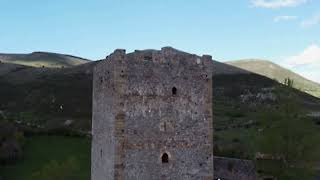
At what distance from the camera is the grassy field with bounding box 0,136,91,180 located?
Answer: 51.4 metres

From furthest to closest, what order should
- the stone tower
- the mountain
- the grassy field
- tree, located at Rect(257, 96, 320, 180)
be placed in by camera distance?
the mountain < the grassy field < tree, located at Rect(257, 96, 320, 180) < the stone tower

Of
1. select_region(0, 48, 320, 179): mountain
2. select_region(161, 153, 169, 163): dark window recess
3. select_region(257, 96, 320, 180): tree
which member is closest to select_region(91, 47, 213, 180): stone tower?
select_region(161, 153, 169, 163): dark window recess

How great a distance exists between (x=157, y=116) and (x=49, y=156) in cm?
3793

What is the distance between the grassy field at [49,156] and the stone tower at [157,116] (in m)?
21.2

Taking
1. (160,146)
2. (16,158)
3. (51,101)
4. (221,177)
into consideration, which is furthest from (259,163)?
(51,101)

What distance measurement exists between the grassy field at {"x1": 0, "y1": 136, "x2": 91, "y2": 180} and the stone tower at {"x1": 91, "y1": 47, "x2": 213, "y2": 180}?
21.2 meters

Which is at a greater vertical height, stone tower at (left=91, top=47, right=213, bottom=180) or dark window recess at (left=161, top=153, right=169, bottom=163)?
stone tower at (left=91, top=47, right=213, bottom=180)

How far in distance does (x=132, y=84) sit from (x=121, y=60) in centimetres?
119

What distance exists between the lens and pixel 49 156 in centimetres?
5953

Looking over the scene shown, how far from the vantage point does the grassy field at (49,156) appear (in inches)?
2023

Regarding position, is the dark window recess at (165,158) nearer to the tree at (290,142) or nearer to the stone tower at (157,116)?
the stone tower at (157,116)

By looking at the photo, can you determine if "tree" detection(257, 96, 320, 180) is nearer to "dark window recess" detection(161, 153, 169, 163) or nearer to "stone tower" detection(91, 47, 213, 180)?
"stone tower" detection(91, 47, 213, 180)

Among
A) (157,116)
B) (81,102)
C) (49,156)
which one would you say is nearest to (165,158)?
(157,116)

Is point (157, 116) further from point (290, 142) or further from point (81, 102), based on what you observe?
point (81, 102)
